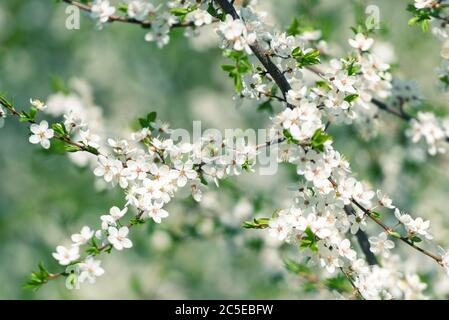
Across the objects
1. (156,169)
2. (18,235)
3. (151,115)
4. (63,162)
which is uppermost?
(63,162)

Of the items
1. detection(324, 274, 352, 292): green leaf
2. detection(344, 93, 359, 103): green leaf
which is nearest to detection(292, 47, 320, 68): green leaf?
detection(344, 93, 359, 103): green leaf

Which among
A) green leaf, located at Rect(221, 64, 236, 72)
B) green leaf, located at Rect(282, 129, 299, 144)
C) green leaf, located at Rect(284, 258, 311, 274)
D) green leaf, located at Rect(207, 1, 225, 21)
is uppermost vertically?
green leaf, located at Rect(207, 1, 225, 21)

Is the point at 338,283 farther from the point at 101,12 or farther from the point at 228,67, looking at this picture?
the point at 101,12

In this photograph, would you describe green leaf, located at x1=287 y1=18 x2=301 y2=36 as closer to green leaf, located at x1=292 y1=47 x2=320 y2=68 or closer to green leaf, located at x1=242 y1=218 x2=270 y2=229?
green leaf, located at x1=292 y1=47 x2=320 y2=68

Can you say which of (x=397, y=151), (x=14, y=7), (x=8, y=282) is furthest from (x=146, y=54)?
(x=397, y=151)

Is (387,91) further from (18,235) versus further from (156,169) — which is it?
(18,235)

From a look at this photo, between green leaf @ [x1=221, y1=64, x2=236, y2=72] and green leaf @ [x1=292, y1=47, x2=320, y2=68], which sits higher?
green leaf @ [x1=292, y1=47, x2=320, y2=68]

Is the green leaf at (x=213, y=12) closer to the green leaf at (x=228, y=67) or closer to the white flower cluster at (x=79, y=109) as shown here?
the green leaf at (x=228, y=67)

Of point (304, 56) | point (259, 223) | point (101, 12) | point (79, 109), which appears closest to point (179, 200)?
point (79, 109)
